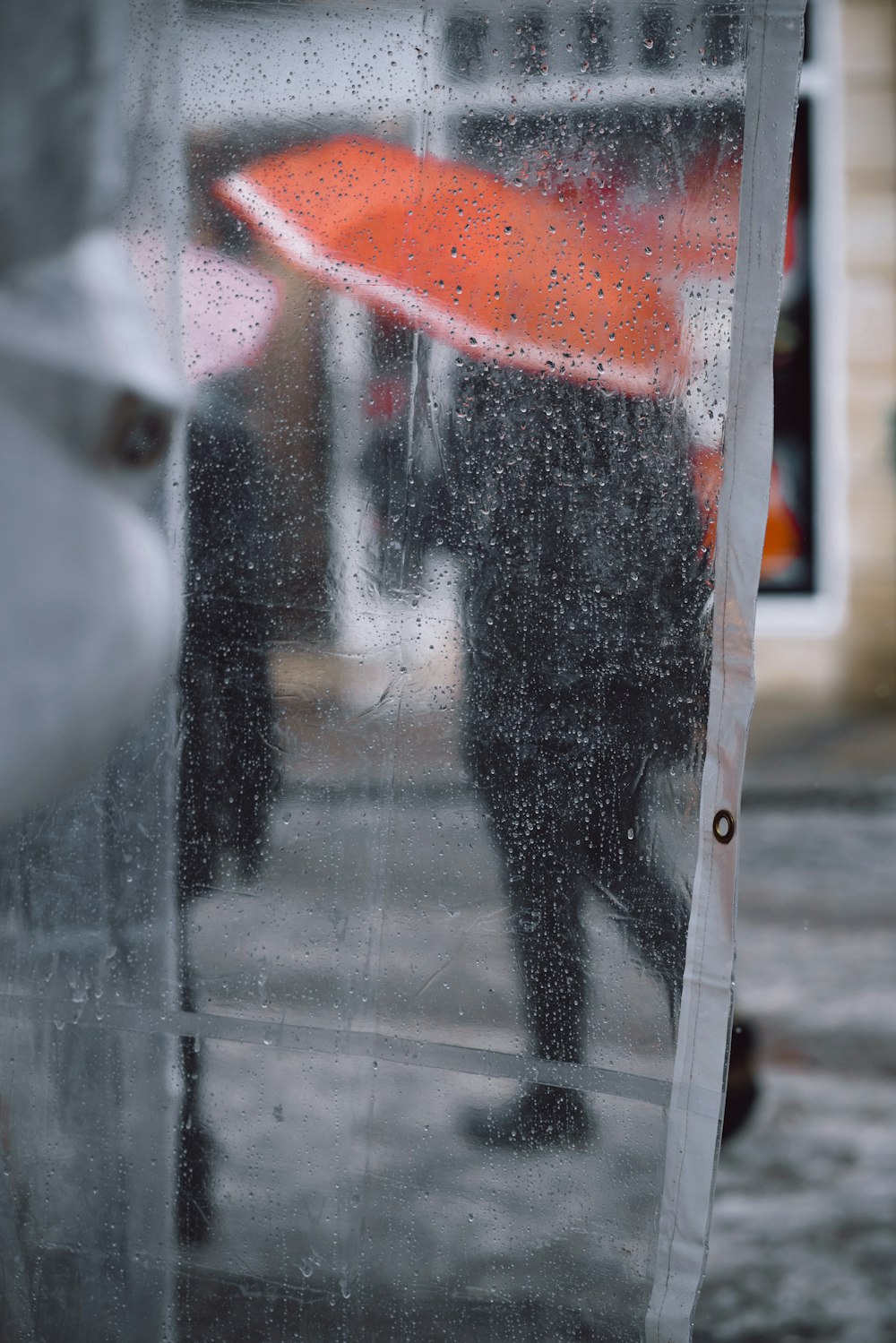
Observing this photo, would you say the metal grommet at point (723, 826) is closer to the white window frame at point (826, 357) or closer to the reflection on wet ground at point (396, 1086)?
the reflection on wet ground at point (396, 1086)

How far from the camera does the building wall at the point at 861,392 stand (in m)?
5.78

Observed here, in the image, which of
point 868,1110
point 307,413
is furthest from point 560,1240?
point 868,1110

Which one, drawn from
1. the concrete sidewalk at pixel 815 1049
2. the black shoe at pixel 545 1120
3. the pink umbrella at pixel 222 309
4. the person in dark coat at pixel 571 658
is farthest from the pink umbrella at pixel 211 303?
the concrete sidewalk at pixel 815 1049

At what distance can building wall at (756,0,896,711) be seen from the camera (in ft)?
19.0

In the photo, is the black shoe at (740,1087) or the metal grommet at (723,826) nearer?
the metal grommet at (723,826)

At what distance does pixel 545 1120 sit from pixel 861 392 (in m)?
5.39

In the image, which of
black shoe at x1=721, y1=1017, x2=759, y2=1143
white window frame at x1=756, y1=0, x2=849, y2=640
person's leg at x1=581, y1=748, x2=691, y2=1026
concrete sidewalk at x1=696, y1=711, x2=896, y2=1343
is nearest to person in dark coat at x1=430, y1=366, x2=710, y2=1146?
person's leg at x1=581, y1=748, x2=691, y2=1026

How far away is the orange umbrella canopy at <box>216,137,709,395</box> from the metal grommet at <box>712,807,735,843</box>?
0.36 m

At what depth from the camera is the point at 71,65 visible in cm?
116

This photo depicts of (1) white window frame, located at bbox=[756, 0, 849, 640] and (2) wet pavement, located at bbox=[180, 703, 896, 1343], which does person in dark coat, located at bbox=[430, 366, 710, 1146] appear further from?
(1) white window frame, located at bbox=[756, 0, 849, 640]

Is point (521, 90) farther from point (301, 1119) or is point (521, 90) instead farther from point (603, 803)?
point (301, 1119)

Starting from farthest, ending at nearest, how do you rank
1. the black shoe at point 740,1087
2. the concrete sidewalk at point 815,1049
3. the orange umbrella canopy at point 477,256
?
the black shoe at point 740,1087
the concrete sidewalk at point 815,1049
the orange umbrella canopy at point 477,256

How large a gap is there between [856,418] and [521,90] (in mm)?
5249

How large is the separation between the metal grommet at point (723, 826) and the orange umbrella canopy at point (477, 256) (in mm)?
360
